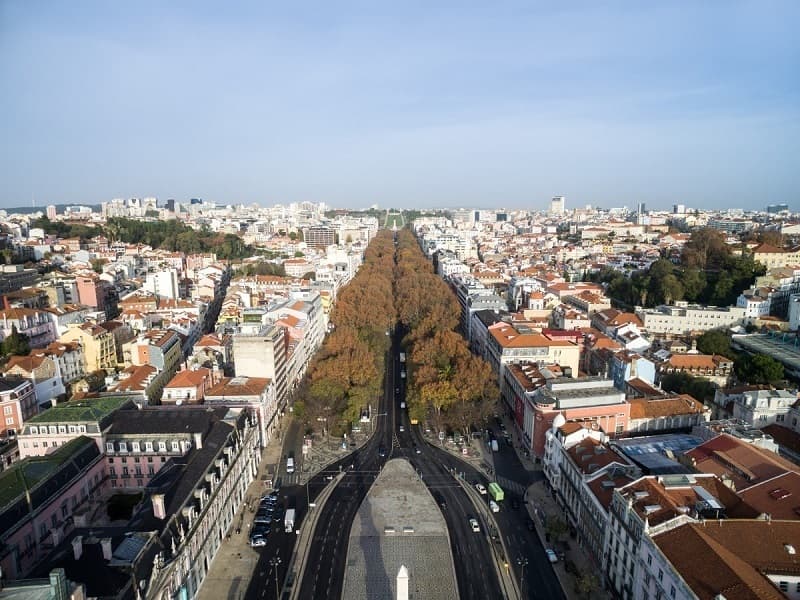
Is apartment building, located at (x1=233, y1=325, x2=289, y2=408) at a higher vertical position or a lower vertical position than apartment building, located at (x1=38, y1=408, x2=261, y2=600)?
higher

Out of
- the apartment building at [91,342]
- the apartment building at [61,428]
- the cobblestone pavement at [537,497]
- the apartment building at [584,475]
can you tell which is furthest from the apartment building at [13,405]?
the apartment building at [584,475]

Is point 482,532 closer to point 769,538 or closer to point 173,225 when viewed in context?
point 769,538

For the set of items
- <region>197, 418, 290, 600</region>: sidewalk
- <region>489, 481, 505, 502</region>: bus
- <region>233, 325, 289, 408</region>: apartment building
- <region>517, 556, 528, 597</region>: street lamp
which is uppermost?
<region>233, 325, 289, 408</region>: apartment building

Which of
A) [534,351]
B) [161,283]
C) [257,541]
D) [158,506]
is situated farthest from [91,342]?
[534,351]

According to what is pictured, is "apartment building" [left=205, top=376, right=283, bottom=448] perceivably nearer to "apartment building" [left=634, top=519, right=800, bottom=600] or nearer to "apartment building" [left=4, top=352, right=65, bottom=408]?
"apartment building" [left=4, top=352, right=65, bottom=408]

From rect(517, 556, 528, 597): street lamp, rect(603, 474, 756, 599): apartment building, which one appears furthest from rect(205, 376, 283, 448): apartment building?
rect(603, 474, 756, 599): apartment building

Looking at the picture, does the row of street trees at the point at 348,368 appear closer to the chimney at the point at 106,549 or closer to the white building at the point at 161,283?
the chimney at the point at 106,549

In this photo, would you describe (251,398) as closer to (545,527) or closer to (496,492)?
(496,492)
